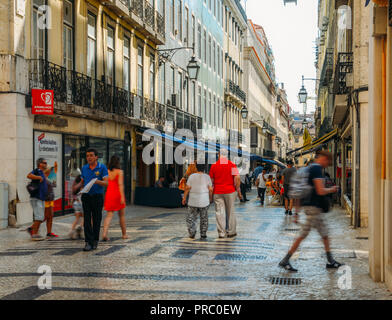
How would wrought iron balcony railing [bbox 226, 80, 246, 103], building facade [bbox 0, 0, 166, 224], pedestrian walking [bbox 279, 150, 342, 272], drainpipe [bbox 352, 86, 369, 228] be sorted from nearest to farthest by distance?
pedestrian walking [bbox 279, 150, 342, 272] → drainpipe [bbox 352, 86, 369, 228] → building facade [bbox 0, 0, 166, 224] → wrought iron balcony railing [bbox 226, 80, 246, 103]

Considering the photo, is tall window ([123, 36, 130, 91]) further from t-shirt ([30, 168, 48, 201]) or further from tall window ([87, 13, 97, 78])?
t-shirt ([30, 168, 48, 201])

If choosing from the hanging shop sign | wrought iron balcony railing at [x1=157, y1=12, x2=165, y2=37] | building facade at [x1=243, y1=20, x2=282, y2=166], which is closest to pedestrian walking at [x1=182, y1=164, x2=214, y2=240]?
the hanging shop sign

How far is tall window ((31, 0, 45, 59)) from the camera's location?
55.1ft

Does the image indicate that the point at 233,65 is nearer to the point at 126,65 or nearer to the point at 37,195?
the point at 126,65

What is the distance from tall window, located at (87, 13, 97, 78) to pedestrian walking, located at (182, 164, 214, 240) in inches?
362

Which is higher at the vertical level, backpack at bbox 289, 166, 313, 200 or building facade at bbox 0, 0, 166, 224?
building facade at bbox 0, 0, 166, 224

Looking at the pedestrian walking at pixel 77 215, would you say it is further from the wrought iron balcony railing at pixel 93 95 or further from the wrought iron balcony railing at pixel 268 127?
the wrought iron balcony railing at pixel 268 127

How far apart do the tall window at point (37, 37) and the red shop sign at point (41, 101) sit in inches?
47.2

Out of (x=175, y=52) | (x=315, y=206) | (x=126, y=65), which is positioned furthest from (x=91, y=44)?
(x=315, y=206)

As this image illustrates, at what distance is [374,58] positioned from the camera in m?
8.09

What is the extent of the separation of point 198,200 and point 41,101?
5.77 m

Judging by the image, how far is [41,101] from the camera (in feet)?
52.8

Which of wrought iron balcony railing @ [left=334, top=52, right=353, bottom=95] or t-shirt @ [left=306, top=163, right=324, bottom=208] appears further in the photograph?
wrought iron balcony railing @ [left=334, top=52, right=353, bottom=95]
